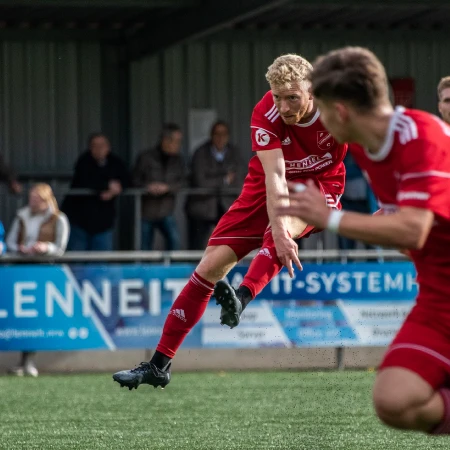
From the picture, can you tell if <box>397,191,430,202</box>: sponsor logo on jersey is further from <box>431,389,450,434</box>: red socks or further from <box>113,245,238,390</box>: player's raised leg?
<box>113,245,238,390</box>: player's raised leg

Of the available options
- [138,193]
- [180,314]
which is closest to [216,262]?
[180,314]

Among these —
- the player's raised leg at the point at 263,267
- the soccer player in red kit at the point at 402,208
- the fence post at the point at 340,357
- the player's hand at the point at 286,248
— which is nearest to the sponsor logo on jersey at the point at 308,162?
the player's raised leg at the point at 263,267

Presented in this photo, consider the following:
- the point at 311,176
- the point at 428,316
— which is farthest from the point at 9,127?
the point at 428,316

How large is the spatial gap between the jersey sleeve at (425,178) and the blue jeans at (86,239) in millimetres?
9636

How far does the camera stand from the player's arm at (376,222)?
449 cm

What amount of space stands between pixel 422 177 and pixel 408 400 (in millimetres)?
926

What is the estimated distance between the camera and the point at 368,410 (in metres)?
9.15

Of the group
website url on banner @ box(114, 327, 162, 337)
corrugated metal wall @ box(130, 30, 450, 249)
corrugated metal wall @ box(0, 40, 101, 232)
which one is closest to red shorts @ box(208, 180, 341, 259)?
website url on banner @ box(114, 327, 162, 337)

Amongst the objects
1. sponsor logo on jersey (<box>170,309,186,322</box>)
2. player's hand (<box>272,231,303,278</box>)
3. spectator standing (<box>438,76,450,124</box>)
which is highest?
spectator standing (<box>438,76,450,124</box>)

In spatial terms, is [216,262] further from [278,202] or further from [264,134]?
[264,134]

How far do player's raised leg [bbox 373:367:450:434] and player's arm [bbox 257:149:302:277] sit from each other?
74.4 inches

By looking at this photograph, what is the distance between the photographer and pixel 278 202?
6.77 meters

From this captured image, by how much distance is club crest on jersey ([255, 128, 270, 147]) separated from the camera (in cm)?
691

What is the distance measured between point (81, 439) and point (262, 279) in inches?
68.6
